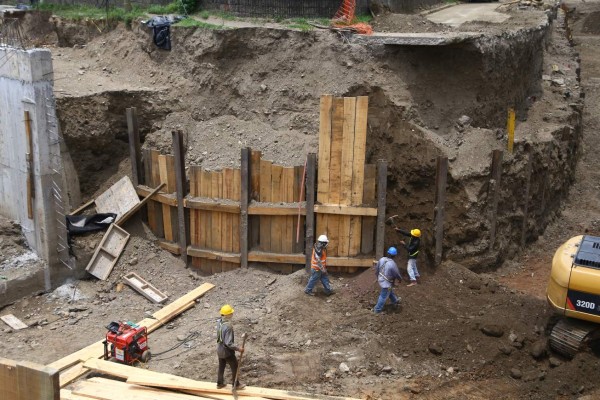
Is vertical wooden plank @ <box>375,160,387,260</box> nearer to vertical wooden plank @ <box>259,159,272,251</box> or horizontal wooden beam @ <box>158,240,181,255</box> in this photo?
vertical wooden plank @ <box>259,159,272,251</box>

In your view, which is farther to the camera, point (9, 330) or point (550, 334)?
point (9, 330)

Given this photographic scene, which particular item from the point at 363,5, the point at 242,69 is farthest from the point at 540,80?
the point at 242,69

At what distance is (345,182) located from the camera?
12.4 meters

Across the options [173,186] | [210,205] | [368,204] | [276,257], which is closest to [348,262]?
[368,204]

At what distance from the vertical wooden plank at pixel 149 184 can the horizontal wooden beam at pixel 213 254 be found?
1185 millimetres

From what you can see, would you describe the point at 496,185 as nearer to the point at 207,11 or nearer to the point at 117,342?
the point at 117,342

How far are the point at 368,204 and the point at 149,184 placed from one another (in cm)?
463

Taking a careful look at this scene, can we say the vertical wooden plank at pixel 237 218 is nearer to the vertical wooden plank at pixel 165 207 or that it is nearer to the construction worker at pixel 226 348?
the vertical wooden plank at pixel 165 207

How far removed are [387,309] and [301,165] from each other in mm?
3236

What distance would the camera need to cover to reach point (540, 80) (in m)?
19.3

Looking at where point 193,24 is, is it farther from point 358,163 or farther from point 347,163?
point 358,163

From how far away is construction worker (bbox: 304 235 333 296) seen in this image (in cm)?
1166

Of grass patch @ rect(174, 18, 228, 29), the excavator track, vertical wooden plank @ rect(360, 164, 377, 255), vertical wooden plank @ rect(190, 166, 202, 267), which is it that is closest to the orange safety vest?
vertical wooden plank @ rect(360, 164, 377, 255)

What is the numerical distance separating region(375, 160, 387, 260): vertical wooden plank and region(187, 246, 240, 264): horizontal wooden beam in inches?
107
